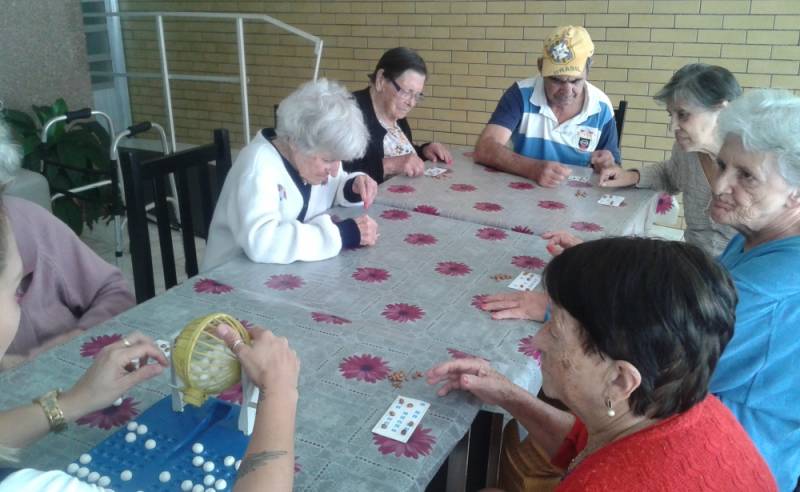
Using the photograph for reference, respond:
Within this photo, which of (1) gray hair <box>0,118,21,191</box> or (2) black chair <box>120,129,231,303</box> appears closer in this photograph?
(1) gray hair <box>0,118,21,191</box>

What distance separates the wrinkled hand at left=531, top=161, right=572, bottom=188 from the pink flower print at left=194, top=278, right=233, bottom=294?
4.97 ft

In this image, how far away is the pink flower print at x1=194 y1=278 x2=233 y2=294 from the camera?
168 centimetres

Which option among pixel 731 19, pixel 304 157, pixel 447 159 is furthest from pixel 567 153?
pixel 731 19

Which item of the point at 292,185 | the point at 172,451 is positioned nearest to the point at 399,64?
the point at 292,185

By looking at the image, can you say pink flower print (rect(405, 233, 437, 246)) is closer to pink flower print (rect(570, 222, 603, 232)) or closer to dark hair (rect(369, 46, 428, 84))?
pink flower print (rect(570, 222, 603, 232))

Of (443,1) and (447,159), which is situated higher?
(443,1)

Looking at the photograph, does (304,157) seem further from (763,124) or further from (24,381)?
(763,124)

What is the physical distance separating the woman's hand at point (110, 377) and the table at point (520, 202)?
4.57 ft

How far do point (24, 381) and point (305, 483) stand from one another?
66cm

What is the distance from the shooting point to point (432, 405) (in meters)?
1.24

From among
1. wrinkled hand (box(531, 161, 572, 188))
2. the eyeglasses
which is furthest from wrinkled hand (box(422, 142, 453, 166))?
wrinkled hand (box(531, 161, 572, 188))

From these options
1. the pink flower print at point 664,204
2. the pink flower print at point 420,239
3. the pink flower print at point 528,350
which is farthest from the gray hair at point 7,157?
the pink flower print at point 664,204

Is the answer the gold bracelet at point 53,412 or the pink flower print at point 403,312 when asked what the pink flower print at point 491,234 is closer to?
the pink flower print at point 403,312

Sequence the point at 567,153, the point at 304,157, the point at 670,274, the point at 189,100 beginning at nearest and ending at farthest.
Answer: the point at 670,274 < the point at 304,157 < the point at 567,153 < the point at 189,100
